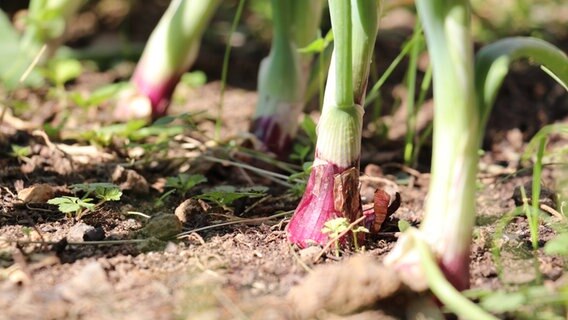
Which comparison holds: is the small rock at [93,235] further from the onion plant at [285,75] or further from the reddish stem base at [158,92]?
the reddish stem base at [158,92]

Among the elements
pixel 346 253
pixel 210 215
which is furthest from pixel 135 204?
pixel 346 253

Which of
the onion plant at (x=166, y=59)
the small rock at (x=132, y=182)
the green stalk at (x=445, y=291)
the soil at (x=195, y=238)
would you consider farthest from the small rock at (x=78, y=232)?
the onion plant at (x=166, y=59)

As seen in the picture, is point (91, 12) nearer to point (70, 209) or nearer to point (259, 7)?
point (259, 7)

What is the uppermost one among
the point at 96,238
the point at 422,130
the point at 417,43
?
the point at 417,43

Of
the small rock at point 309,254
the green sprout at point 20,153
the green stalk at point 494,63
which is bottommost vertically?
the green sprout at point 20,153

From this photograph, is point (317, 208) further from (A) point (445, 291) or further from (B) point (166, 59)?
(B) point (166, 59)

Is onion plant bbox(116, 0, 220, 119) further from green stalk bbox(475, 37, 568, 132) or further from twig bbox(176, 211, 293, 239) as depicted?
green stalk bbox(475, 37, 568, 132)

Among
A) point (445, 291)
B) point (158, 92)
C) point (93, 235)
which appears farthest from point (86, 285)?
point (158, 92)

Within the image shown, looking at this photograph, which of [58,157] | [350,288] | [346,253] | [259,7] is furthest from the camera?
[259,7]
